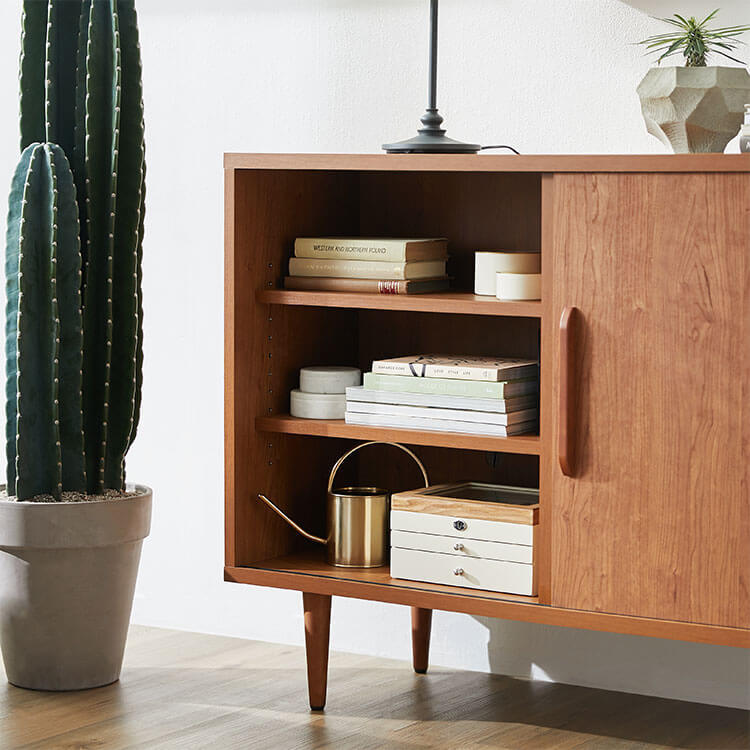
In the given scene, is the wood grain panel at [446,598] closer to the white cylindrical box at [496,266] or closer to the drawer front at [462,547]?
the drawer front at [462,547]

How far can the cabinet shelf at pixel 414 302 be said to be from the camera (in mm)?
2625

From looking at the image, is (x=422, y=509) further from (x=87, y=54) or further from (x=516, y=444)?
(x=87, y=54)

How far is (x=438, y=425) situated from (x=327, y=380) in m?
0.31

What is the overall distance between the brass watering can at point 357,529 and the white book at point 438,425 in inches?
3.1

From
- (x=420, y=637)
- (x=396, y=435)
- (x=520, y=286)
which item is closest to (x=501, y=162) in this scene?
(x=520, y=286)

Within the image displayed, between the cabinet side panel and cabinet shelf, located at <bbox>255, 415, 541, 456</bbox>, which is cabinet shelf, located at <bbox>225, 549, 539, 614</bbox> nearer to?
the cabinet side panel

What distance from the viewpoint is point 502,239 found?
9.95 feet

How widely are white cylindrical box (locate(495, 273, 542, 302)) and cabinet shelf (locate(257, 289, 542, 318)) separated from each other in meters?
0.03

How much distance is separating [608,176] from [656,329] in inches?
11.3

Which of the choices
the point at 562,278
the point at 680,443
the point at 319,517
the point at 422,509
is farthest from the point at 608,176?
the point at 319,517

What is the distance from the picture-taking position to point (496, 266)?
273 centimetres

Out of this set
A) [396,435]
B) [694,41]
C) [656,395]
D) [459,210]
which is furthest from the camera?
[459,210]

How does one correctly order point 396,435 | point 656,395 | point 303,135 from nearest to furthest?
1. point 656,395
2. point 396,435
3. point 303,135

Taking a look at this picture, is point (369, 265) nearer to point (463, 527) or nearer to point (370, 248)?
point (370, 248)
